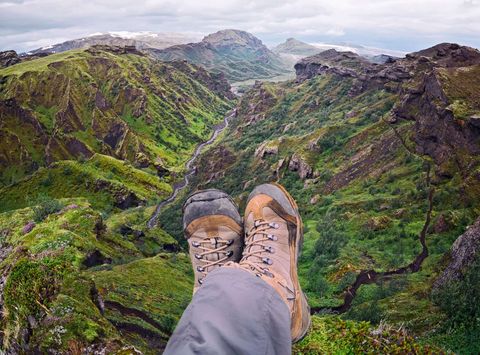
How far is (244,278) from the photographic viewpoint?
16.6ft

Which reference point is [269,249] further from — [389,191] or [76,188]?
[76,188]

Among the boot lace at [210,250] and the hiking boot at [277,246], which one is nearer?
the hiking boot at [277,246]

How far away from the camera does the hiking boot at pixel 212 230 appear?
8055mm

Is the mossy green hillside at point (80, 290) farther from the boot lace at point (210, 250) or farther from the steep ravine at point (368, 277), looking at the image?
the steep ravine at point (368, 277)

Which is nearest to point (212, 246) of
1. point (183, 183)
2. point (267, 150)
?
point (267, 150)

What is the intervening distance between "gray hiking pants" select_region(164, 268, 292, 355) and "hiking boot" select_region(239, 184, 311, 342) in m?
0.62

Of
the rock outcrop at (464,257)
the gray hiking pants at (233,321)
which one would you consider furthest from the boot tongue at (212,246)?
the rock outcrop at (464,257)

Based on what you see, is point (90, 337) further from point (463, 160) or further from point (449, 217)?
point (463, 160)

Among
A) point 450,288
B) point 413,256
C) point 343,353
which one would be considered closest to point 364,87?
point 413,256

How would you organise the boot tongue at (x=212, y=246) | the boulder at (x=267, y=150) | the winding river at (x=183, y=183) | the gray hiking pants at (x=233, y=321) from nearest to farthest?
the gray hiking pants at (x=233, y=321) < the boot tongue at (x=212, y=246) < the boulder at (x=267, y=150) < the winding river at (x=183, y=183)

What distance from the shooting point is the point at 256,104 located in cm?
17888

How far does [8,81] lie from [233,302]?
19870 centimetres

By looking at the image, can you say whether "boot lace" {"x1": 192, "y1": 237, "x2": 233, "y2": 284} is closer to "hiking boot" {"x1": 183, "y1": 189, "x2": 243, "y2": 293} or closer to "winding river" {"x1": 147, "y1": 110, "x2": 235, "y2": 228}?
"hiking boot" {"x1": 183, "y1": 189, "x2": 243, "y2": 293}

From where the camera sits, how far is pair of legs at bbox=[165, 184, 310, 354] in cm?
414
